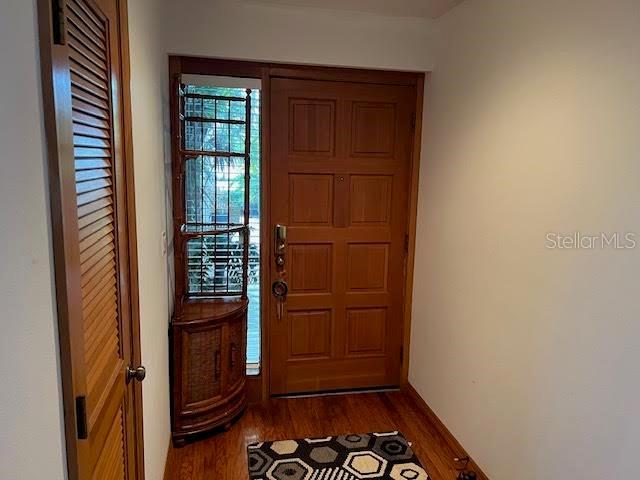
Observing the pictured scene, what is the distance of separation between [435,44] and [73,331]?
2.67m

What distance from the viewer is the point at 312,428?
2.82 m

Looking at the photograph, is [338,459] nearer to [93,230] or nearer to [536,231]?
[536,231]

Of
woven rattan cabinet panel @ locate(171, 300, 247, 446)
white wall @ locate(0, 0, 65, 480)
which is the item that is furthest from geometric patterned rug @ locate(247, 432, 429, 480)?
white wall @ locate(0, 0, 65, 480)

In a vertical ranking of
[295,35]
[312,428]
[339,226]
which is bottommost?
[312,428]

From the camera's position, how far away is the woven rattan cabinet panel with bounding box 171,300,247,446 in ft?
8.16

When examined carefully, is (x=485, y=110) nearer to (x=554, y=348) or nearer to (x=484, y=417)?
(x=554, y=348)

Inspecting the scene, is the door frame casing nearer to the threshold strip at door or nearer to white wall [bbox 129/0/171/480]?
the threshold strip at door

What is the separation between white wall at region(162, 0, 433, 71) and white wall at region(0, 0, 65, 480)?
1988mm

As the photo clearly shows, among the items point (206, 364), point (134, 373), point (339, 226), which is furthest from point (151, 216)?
point (339, 226)

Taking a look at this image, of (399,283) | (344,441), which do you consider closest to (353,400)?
(344,441)

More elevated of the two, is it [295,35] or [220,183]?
[295,35]

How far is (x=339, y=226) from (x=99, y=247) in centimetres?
202

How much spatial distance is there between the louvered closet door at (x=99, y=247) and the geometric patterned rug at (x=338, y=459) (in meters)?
1.13

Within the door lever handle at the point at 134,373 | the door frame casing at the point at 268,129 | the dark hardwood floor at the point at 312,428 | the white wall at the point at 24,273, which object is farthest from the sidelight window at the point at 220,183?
the white wall at the point at 24,273
